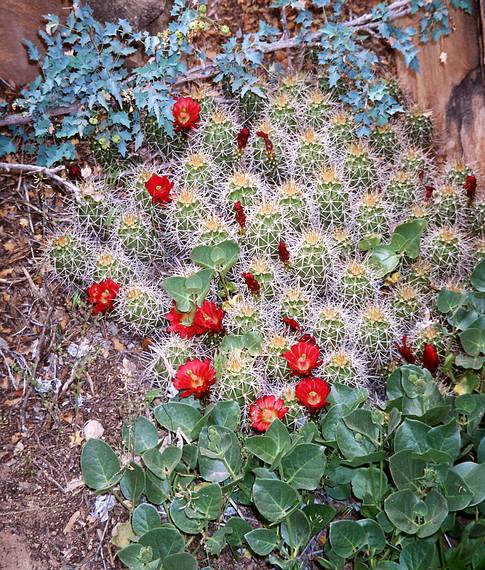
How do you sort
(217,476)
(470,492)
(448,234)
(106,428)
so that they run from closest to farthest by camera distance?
(470,492)
(217,476)
(106,428)
(448,234)

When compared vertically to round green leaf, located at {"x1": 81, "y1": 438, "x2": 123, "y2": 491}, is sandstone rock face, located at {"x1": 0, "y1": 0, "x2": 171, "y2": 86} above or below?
above

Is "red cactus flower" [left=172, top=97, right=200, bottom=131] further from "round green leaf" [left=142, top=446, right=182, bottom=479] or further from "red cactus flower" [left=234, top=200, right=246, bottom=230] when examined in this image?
"round green leaf" [left=142, top=446, right=182, bottom=479]

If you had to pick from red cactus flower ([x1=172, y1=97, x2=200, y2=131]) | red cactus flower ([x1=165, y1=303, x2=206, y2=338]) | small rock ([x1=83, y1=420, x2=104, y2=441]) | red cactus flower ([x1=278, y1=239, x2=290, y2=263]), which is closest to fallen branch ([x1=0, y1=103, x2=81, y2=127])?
red cactus flower ([x1=172, y1=97, x2=200, y2=131])

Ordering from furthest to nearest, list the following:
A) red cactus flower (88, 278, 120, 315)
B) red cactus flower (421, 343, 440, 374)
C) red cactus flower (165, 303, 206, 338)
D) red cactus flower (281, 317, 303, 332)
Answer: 1. red cactus flower (88, 278, 120, 315)
2. red cactus flower (165, 303, 206, 338)
3. red cactus flower (281, 317, 303, 332)
4. red cactus flower (421, 343, 440, 374)

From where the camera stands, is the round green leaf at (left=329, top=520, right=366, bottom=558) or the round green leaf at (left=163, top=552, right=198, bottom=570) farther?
the round green leaf at (left=329, top=520, right=366, bottom=558)

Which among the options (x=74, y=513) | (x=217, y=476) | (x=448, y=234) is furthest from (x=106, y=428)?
(x=448, y=234)

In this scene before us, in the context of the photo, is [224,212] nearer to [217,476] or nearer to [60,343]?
[60,343]

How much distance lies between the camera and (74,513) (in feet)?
9.13

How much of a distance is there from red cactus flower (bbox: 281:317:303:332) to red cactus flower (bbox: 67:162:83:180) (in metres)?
1.20

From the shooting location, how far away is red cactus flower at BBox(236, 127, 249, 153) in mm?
3280

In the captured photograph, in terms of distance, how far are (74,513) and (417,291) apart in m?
1.61

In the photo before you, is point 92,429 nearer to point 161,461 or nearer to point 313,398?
point 161,461

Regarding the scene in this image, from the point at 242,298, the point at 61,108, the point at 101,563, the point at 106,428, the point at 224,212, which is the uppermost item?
the point at 61,108

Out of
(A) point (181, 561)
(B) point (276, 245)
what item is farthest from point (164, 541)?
(B) point (276, 245)
